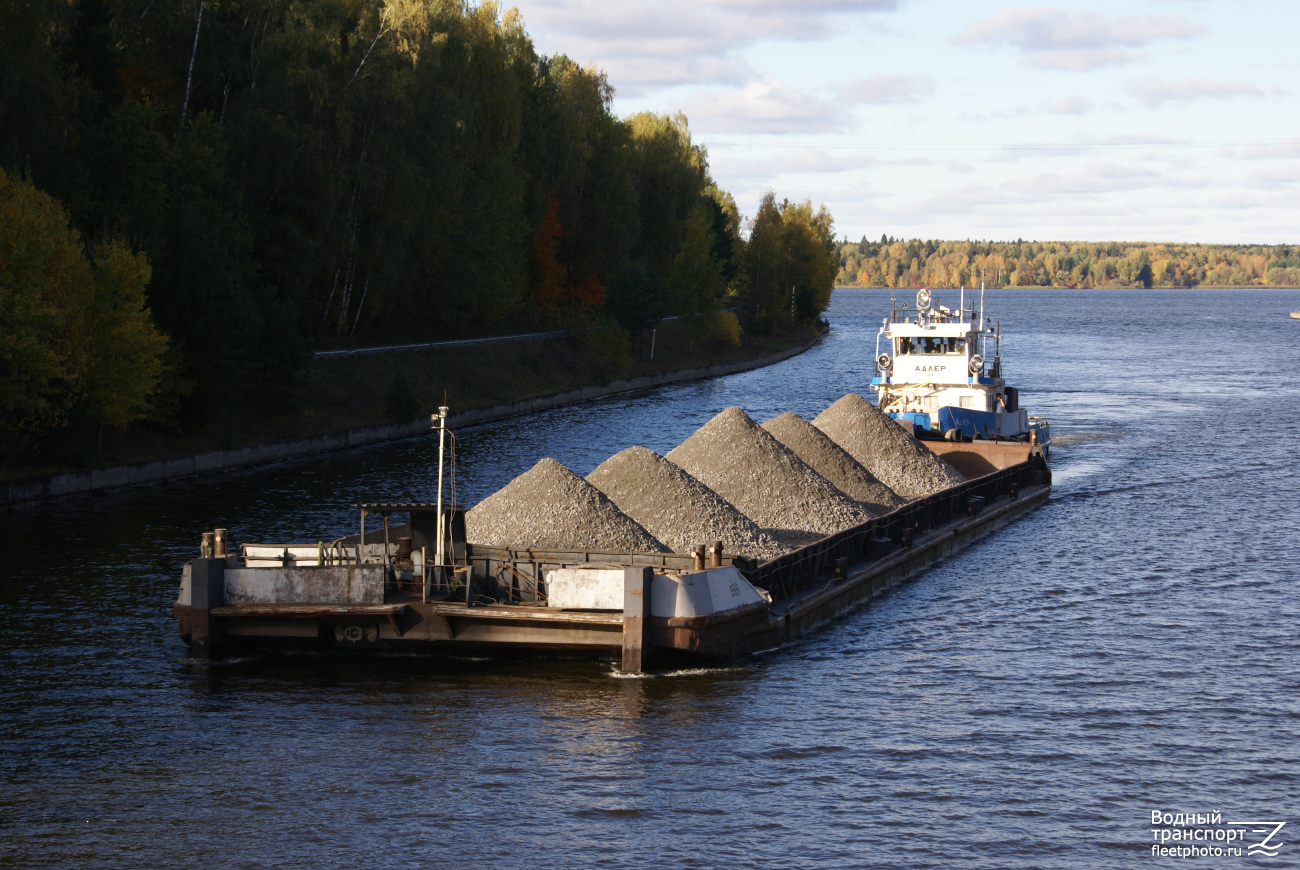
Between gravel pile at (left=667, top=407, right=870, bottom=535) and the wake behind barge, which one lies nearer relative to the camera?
the wake behind barge

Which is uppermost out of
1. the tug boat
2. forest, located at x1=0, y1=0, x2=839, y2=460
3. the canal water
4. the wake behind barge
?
forest, located at x1=0, y1=0, x2=839, y2=460

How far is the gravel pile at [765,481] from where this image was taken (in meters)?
32.9

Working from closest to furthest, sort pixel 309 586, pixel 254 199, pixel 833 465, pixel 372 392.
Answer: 1. pixel 309 586
2. pixel 833 465
3. pixel 254 199
4. pixel 372 392

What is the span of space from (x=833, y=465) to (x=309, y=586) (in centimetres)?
1859

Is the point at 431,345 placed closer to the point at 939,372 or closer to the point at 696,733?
the point at 939,372

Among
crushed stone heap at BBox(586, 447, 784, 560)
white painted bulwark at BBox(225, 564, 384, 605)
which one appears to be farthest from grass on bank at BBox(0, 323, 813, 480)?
white painted bulwark at BBox(225, 564, 384, 605)

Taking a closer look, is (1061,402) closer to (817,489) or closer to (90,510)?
(817,489)

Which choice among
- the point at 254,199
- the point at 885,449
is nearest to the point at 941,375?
the point at 885,449

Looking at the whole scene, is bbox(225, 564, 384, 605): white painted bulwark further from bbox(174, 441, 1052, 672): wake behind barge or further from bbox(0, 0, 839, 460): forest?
bbox(0, 0, 839, 460): forest

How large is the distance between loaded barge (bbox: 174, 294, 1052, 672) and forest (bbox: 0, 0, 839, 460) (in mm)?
20941

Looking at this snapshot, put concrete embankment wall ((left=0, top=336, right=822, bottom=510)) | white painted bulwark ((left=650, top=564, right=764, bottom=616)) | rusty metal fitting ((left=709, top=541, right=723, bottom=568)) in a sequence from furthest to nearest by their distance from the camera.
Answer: concrete embankment wall ((left=0, top=336, right=822, bottom=510))
rusty metal fitting ((left=709, top=541, right=723, bottom=568))
white painted bulwark ((left=650, top=564, right=764, bottom=616))

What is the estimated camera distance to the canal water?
16.9m

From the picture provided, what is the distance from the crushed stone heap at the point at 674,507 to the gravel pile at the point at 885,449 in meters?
12.9

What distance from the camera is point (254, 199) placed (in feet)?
194
